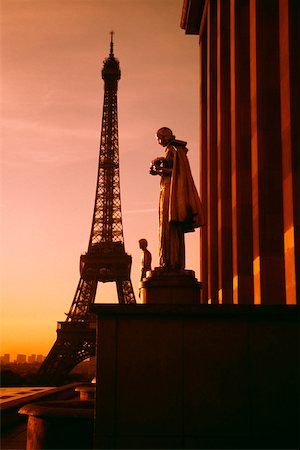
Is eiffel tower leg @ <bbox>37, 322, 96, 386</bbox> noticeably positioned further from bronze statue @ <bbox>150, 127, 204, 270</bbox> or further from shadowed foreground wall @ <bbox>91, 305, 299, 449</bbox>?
shadowed foreground wall @ <bbox>91, 305, 299, 449</bbox>

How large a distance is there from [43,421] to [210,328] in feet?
11.2

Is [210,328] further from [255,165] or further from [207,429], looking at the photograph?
[255,165]

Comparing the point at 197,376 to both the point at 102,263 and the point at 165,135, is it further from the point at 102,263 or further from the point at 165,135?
the point at 102,263

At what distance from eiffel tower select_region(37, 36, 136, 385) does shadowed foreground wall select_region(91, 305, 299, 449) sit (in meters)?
44.6

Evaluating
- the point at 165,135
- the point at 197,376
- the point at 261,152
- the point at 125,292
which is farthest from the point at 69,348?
the point at 197,376

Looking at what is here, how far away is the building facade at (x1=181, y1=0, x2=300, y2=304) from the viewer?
46.9 feet

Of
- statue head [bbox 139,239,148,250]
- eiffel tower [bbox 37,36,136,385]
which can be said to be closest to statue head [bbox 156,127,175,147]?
statue head [bbox 139,239,148,250]

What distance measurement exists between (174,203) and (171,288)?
1.64m

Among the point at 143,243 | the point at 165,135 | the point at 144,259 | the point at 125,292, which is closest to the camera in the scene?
the point at 165,135

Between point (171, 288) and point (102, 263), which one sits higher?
point (102, 263)

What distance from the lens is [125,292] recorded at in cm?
6806

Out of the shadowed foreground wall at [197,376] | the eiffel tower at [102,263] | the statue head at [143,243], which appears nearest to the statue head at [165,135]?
the shadowed foreground wall at [197,376]

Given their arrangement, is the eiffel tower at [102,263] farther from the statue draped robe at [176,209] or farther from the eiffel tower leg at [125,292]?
the statue draped robe at [176,209]

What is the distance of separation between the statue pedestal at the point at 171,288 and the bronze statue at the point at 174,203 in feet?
1.02
